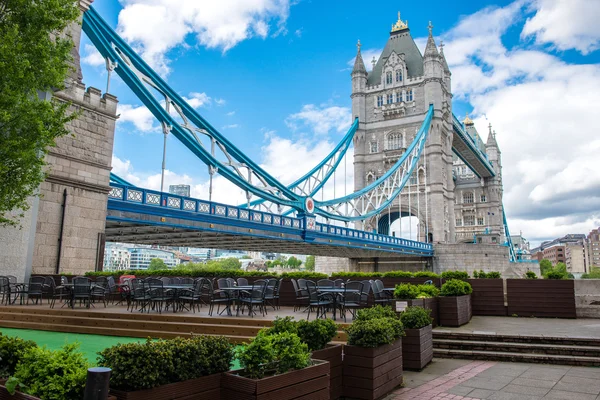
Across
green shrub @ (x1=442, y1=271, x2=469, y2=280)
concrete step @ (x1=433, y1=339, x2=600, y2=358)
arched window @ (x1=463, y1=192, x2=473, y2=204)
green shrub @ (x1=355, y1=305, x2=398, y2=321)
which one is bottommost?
concrete step @ (x1=433, y1=339, x2=600, y2=358)

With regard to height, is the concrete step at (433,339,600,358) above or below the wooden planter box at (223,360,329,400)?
below

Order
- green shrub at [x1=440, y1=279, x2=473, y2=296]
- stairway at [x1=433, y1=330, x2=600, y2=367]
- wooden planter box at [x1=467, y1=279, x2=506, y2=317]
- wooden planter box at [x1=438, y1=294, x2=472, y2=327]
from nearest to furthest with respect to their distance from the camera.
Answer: stairway at [x1=433, y1=330, x2=600, y2=367]
wooden planter box at [x1=438, y1=294, x2=472, y2=327]
green shrub at [x1=440, y1=279, x2=473, y2=296]
wooden planter box at [x1=467, y1=279, x2=506, y2=317]

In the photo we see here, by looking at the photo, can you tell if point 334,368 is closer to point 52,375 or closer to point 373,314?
point 373,314

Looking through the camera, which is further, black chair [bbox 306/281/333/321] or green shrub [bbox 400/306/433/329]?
black chair [bbox 306/281/333/321]

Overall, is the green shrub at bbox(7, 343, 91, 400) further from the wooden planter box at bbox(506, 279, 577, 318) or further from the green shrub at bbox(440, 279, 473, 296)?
the wooden planter box at bbox(506, 279, 577, 318)

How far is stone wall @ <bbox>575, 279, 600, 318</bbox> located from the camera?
1153 centimetres

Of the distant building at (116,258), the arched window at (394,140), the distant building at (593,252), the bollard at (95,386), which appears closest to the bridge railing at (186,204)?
the bollard at (95,386)

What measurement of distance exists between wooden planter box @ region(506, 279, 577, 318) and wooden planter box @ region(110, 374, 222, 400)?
34.3ft

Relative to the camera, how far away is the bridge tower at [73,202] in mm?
12750

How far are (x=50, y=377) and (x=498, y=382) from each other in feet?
16.9

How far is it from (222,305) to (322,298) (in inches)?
152

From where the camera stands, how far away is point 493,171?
7494cm

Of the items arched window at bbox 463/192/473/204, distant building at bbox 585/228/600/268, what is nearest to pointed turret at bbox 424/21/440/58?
arched window at bbox 463/192/473/204

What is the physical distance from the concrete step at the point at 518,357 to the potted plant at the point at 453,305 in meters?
1.52
